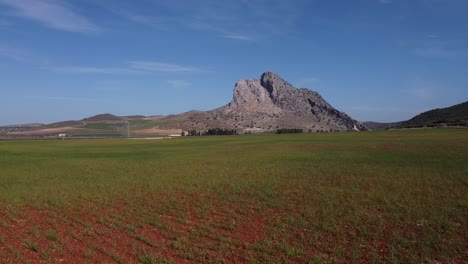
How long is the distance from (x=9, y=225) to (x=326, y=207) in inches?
582

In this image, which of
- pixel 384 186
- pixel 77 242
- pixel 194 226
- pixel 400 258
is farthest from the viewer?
pixel 384 186

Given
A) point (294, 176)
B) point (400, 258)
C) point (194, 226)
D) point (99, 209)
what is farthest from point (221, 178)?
point (400, 258)

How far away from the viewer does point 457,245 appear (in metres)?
13.2

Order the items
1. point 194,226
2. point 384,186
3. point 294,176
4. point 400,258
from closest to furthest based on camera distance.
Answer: point 400,258
point 194,226
point 384,186
point 294,176

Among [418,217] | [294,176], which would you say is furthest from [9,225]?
[294,176]

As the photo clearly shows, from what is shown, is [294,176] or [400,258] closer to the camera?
[400,258]

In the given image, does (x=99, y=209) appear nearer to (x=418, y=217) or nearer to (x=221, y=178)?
(x=221, y=178)

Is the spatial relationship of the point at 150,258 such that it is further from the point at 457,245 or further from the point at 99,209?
the point at 457,245

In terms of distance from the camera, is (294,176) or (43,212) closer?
(43,212)

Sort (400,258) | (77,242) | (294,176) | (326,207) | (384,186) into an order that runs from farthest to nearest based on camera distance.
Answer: (294,176)
(384,186)
(326,207)
(77,242)
(400,258)

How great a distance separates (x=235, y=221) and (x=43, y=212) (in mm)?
10054

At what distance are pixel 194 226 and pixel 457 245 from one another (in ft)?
32.9

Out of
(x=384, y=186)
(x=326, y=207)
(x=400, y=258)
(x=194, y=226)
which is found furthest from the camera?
(x=384, y=186)

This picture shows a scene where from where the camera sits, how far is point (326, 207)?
63.0ft
